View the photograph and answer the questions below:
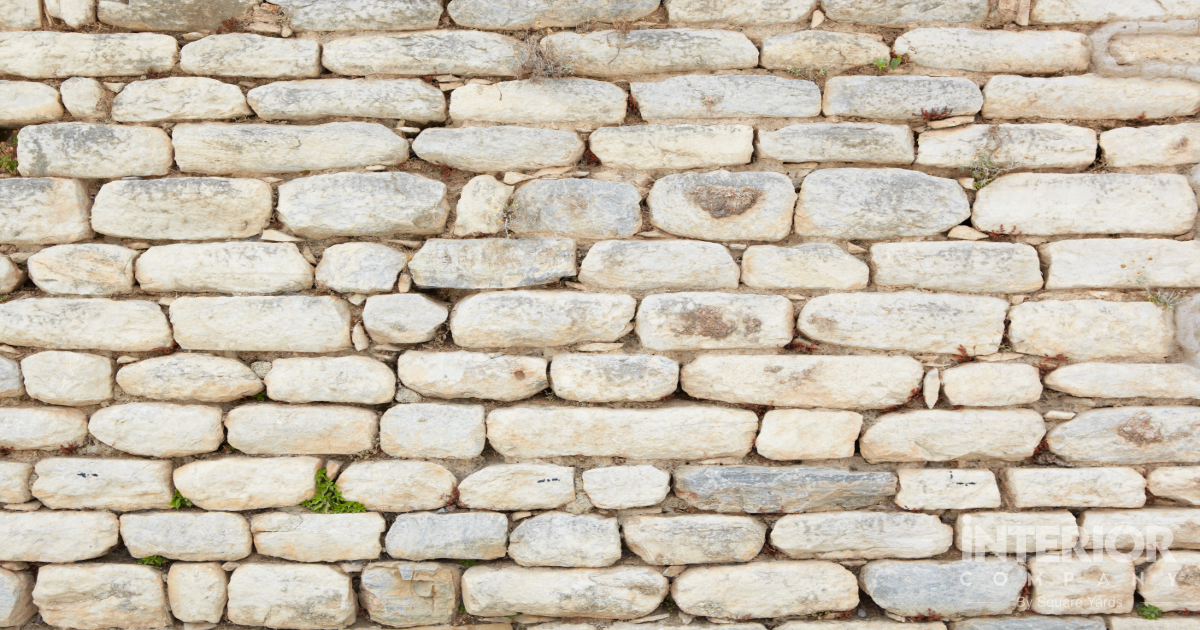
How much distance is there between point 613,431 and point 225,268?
163cm

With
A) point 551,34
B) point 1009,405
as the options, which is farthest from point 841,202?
point 551,34

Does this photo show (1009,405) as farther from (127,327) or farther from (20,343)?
(20,343)

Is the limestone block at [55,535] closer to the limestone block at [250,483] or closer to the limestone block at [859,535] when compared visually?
the limestone block at [250,483]

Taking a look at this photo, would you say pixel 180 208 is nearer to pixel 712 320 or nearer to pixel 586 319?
pixel 586 319

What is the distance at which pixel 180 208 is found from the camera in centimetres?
264

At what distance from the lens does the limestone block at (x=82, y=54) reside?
8.70 feet

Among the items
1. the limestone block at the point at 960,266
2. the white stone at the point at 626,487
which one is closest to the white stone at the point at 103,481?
the white stone at the point at 626,487

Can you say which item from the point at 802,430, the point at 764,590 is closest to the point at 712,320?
the point at 802,430

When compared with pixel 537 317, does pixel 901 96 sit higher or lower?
higher

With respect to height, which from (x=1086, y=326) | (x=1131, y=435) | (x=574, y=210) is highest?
(x=574, y=210)

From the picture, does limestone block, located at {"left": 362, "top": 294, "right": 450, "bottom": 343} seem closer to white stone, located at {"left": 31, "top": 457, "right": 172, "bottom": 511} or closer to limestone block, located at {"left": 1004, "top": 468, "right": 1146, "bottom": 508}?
white stone, located at {"left": 31, "top": 457, "right": 172, "bottom": 511}

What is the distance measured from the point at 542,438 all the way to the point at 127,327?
65.5 inches

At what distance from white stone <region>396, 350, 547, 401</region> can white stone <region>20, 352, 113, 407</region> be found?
1197mm

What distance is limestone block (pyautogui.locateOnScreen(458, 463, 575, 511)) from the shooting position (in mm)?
2629
